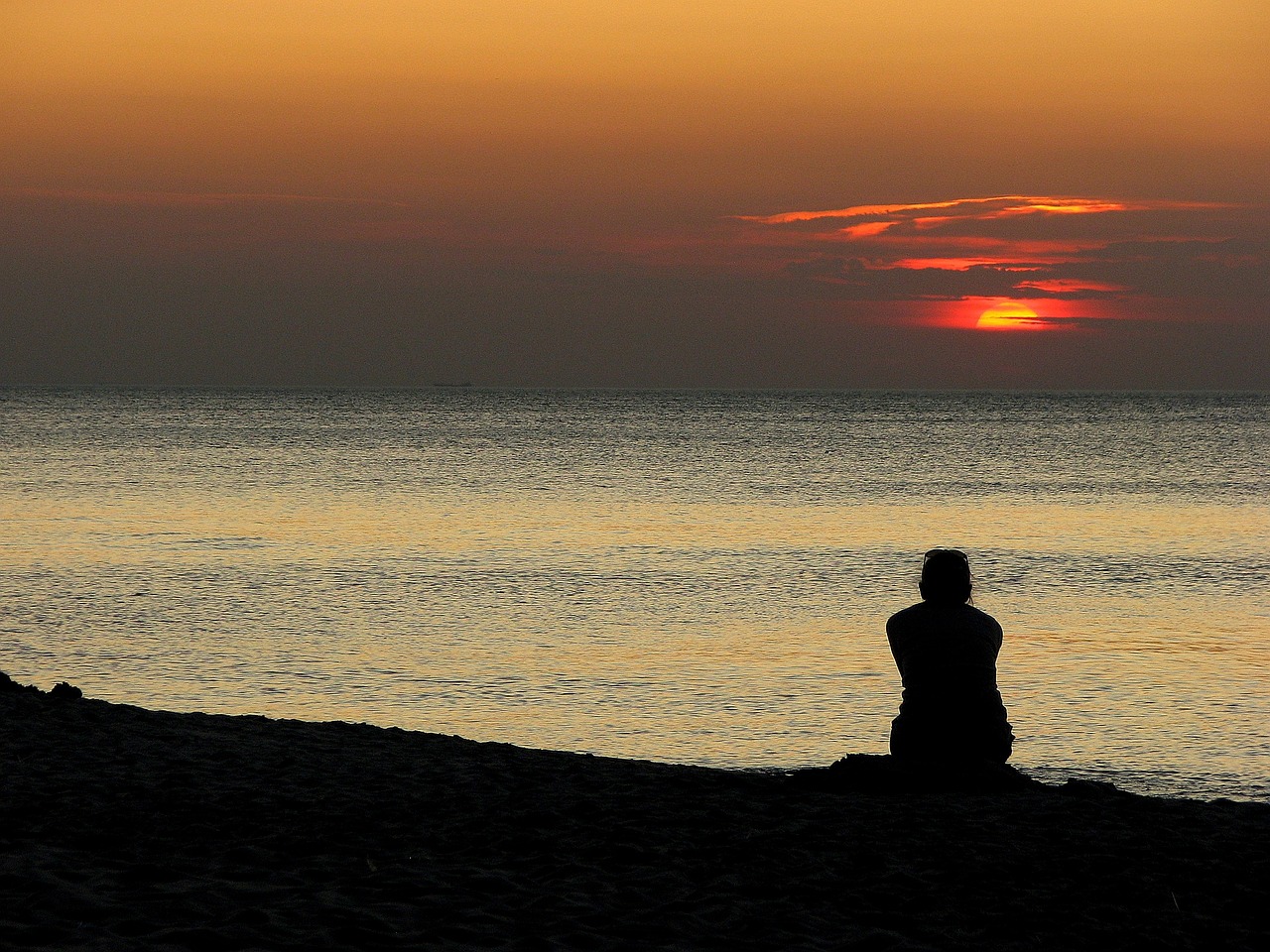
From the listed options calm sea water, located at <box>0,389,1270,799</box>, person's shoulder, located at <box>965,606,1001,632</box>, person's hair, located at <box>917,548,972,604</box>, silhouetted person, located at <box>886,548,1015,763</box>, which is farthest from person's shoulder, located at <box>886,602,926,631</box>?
calm sea water, located at <box>0,389,1270,799</box>

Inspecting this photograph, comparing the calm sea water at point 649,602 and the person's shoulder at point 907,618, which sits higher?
the person's shoulder at point 907,618

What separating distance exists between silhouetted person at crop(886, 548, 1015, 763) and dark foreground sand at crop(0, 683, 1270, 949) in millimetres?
500

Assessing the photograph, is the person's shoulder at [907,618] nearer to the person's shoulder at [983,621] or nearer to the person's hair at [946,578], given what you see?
the person's hair at [946,578]

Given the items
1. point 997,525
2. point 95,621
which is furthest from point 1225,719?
point 997,525

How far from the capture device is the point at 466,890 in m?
6.95

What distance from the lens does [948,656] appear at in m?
8.51

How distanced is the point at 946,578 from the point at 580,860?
2837 mm

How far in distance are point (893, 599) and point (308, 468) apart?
44851 millimetres

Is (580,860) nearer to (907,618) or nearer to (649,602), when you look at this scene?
(907,618)

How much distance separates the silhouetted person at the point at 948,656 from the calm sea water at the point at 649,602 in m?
4.88

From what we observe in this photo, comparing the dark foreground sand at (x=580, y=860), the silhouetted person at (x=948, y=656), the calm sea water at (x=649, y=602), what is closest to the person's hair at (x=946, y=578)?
the silhouetted person at (x=948, y=656)

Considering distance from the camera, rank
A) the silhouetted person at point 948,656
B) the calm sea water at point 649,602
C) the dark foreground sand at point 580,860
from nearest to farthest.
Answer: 1. the dark foreground sand at point 580,860
2. the silhouetted person at point 948,656
3. the calm sea water at point 649,602

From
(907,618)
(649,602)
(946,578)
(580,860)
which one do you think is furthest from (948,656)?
(649,602)

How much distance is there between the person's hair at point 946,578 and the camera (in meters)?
8.55
